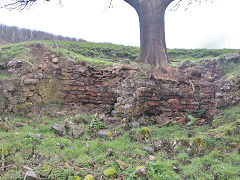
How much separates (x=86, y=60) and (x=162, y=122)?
3.41 meters

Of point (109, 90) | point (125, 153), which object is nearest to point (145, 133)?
point (125, 153)

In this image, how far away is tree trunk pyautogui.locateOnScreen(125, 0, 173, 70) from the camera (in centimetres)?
716

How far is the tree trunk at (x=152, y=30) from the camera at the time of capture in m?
7.16

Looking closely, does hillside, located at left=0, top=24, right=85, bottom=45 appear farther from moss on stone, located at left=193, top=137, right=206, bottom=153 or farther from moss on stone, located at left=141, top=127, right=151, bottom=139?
moss on stone, located at left=193, top=137, right=206, bottom=153

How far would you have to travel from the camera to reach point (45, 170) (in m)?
2.95

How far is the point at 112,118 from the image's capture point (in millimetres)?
5246

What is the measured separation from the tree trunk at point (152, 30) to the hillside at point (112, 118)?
89 cm

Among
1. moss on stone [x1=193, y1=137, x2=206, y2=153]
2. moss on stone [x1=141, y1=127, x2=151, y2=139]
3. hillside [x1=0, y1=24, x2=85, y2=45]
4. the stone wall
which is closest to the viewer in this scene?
moss on stone [x1=193, y1=137, x2=206, y2=153]

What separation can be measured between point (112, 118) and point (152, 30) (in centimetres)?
409

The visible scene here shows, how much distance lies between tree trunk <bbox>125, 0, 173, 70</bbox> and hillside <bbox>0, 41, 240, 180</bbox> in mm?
886

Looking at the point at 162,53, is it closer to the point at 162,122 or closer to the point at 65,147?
the point at 162,122

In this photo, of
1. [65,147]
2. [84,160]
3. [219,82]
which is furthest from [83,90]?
[219,82]

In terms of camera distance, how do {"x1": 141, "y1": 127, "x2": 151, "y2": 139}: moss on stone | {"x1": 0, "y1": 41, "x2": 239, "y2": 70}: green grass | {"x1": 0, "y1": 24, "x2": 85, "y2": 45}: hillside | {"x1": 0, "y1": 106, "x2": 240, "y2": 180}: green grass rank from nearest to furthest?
{"x1": 0, "y1": 106, "x2": 240, "y2": 180}: green grass → {"x1": 141, "y1": 127, "x2": 151, "y2": 139}: moss on stone → {"x1": 0, "y1": 41, "x2": 239, "y2": 70}: green grass → {"x1": 0, "y1": 24, "x2": 85, "y2": 45}: hillside

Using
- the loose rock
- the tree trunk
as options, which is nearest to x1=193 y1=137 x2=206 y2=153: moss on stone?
the loose rock
